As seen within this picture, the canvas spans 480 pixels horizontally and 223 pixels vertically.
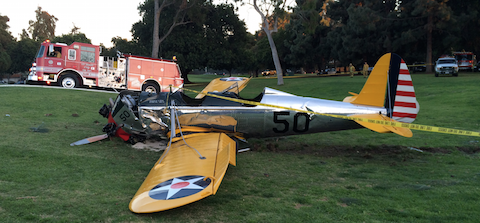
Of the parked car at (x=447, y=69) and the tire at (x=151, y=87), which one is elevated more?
the parked car at (x=447, y=69)

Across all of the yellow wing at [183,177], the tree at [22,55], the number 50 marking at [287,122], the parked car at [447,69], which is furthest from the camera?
the tree at [22,55]

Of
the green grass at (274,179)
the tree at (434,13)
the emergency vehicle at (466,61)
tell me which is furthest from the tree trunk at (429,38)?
the green grass at (274,179)

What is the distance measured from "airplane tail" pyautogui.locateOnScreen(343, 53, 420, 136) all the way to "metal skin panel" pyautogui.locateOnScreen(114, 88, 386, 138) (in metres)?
0.22

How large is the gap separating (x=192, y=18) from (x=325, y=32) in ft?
81.0

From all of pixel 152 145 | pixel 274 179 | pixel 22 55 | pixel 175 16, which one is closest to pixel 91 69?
pixel 152 145

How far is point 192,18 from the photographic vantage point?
1321 inches

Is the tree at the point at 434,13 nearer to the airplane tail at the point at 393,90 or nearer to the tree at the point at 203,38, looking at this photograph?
the tree at the point at 203,38

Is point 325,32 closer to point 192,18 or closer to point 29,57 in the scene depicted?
point 192,18

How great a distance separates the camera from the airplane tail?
6.68m

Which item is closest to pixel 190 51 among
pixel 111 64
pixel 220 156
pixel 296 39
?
pixel 111 64

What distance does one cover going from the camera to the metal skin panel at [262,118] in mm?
6727

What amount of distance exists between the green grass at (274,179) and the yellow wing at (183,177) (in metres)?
0.33

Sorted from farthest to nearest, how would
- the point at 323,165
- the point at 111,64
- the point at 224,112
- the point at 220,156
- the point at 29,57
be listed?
1. the point at 29,57
2. the point at 111,64
3. the point at 224,112
4. the point at 323,165
5. the point at 220,156

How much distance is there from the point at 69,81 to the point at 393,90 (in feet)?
55.4
